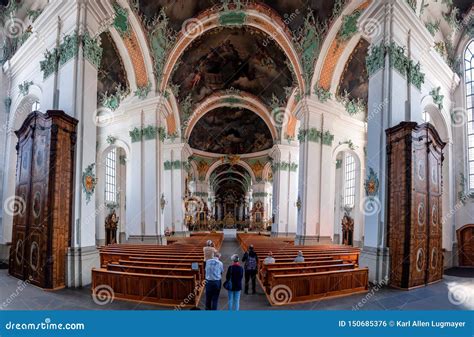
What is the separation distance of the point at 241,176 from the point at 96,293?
42.4 meters

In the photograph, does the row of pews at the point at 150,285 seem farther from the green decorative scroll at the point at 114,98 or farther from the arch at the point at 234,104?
the arch at the point at 234,104

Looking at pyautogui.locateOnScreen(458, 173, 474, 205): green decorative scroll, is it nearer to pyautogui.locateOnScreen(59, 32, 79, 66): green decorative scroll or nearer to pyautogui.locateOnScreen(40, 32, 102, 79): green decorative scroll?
pyautogui.locateOnScreen(40, 32, 102, 79): green decorative scroll

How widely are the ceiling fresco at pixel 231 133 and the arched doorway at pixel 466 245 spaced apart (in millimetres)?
22136

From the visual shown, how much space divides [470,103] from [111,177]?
22.3 m

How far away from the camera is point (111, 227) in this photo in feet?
74.9

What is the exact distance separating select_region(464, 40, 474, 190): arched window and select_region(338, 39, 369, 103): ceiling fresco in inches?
180

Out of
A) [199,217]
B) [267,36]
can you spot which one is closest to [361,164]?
[267,36]

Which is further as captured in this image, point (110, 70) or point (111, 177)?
point (111, 177)

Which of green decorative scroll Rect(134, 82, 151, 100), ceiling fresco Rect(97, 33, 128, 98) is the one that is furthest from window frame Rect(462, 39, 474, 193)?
ceiling fresco Rect(97, 33, 128, 98)

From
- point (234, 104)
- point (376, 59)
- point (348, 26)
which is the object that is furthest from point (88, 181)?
point (234, 104)

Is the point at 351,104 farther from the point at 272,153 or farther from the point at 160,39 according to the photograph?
the point at 160,39

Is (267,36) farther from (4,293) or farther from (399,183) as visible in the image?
(4,293)

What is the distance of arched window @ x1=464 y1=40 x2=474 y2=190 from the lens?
597 inches

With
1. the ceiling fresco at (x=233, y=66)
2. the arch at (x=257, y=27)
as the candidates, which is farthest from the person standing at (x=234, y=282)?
the ceiling fresco at (x=233, y=66)
